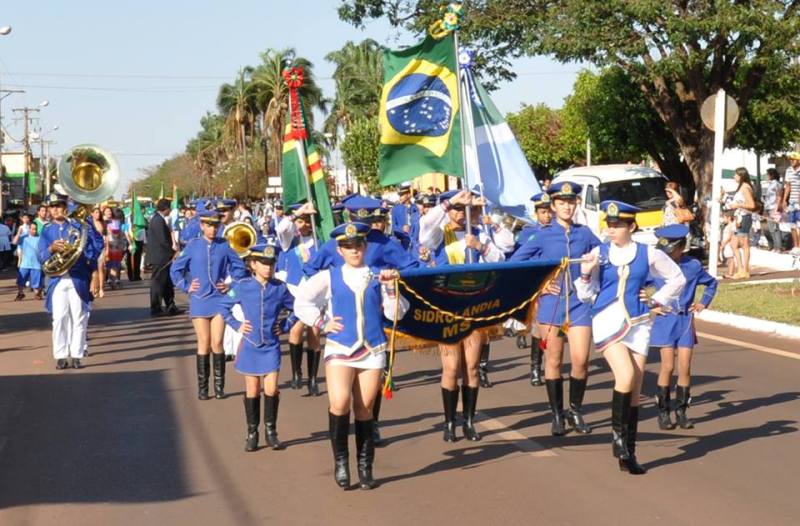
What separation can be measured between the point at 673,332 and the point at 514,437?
4.98ft

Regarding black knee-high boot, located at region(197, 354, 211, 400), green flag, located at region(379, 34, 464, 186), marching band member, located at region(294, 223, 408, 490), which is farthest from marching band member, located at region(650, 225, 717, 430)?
black knee-high boot, located at region(197, 354, 211, 400)

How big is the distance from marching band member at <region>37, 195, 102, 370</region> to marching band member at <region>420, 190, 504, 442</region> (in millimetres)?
5810

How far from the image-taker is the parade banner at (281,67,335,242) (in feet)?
39.4

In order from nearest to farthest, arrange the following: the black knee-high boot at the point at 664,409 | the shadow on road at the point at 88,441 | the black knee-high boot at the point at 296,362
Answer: the shadow on road at the point at 88,441
the black knee-high boot at the point at 664,409
the black knee-high boot at the point at 296,362

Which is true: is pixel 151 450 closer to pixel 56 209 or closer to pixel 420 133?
pixel 420 133

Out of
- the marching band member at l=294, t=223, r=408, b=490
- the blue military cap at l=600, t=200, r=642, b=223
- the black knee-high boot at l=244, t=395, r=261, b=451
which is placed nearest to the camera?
the marching band member at l=294, t=223, r=408, b=490

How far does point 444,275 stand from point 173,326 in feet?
39.9

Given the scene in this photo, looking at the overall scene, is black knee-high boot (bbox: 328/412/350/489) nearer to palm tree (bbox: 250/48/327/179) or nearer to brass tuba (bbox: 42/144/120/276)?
brass tuba (bbox: 42/144/120/276)

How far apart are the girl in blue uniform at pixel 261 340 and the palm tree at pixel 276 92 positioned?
6382 cm

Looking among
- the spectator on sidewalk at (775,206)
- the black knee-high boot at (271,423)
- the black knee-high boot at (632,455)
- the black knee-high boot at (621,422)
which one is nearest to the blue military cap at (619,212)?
the black knee-high boot at (621,422)

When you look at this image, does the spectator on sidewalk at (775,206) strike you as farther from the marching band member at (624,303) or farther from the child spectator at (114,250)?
the marching band member at (624,303)

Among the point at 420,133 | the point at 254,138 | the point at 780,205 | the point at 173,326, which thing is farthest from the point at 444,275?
the point at 254,138

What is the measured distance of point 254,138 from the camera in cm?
8881

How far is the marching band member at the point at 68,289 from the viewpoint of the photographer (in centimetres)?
1472
